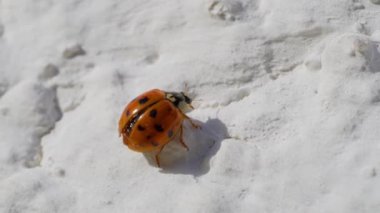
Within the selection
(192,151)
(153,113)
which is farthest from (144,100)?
(192,151)

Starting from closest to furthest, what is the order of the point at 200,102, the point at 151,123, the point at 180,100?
the point at 151,123 < the point at 180,100 < the point at 200,102

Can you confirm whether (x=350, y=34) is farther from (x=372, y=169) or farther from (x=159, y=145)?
(x=159, y=145)

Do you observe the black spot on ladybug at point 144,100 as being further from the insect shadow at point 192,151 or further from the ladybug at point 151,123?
the insect shadow at point 192,151

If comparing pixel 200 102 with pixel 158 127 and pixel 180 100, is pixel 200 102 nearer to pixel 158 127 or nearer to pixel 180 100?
pixel 180 100

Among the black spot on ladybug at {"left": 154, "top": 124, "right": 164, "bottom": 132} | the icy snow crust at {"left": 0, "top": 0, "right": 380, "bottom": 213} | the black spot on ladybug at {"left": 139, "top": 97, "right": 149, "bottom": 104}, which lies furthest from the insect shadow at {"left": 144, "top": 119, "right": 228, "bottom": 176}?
the black spot on ladybug at {"left": 139, "top": 97, "right": 149, "bottom": 104}

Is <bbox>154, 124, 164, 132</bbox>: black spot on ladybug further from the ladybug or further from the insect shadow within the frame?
the insect shadow

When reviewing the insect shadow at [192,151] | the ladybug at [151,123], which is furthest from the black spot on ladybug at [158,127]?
the insect shadow at [192,151]
